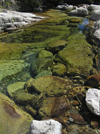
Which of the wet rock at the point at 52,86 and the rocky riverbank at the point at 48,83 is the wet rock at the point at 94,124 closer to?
the rocky riverbank at the point at 48,83

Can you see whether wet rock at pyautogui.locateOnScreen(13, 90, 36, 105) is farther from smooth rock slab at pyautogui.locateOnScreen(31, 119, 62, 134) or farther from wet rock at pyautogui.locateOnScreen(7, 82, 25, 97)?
smooth rock slab at pyautogui.locateOnScreen(31, 119, 62, 134)

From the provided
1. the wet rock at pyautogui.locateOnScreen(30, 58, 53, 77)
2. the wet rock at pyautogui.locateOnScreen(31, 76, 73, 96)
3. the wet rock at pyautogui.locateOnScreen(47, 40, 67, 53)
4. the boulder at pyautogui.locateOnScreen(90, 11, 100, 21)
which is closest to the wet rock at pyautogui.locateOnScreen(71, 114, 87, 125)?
the wet rock at pyautogui.locateOnScreen(31, 76, 73, 96)

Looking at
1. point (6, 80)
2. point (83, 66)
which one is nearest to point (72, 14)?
point (83, 66)

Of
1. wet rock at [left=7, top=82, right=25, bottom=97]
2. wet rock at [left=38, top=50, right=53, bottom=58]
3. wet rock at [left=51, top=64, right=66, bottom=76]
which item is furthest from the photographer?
wet rock at [left=38, top=50, right=53, bottom=58]

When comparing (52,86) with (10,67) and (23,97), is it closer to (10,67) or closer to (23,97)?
(23,97)

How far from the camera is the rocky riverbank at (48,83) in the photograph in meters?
2.58

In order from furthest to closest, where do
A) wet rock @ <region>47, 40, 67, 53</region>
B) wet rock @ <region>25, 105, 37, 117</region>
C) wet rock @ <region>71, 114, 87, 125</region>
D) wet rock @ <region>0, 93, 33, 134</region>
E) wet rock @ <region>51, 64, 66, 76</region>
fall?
wet rock @ <region>47, 40, 67, 53</region> < wet rock @ <region>51, 64, 66, 76</region> < wet rock @ <region>25, 105, 37, 117</region> < wet rock @ <region>71, 114, 87, 125</region> < wet rock @ <region>0, 93, 33, 134</region>

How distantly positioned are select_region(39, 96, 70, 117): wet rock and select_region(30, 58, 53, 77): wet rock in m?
1.57

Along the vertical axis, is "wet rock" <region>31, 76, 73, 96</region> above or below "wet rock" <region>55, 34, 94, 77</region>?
below

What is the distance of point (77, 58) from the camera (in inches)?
199

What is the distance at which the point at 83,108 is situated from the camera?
2893mm

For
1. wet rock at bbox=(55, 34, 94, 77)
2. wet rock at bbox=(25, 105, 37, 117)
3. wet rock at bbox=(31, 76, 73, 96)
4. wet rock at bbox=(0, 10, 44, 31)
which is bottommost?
wet rock at bbox=(25, 105, 37, 117)

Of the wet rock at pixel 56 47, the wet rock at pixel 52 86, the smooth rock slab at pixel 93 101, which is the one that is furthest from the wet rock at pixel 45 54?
the smooth rock slab at pixel 93 101

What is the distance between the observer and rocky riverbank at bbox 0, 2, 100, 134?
8.45 feet
